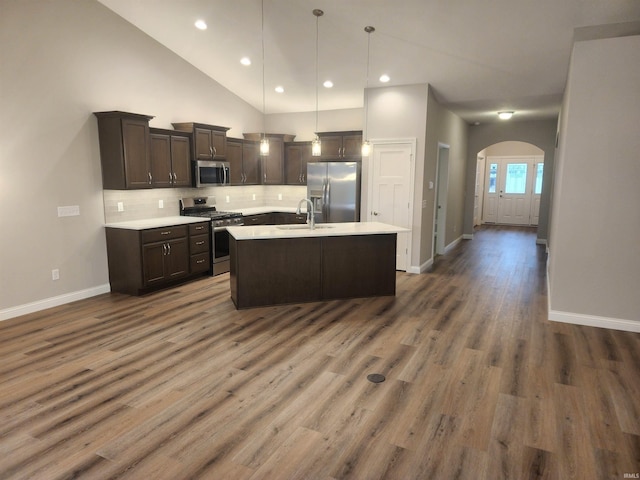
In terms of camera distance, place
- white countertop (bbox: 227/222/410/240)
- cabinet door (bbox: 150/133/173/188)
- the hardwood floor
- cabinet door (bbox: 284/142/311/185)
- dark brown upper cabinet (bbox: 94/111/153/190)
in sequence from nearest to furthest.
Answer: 1. the hardwood floor
2. white countertop (bbox: 227/222/410/240)
3. dark brown upper cabinet (bbox: 94/111/153/190)
4. cabinet door (bbox: 150/133/173/188)
5. cabinet door (bbox: 284/142/311/185)

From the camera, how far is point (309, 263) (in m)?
5.10

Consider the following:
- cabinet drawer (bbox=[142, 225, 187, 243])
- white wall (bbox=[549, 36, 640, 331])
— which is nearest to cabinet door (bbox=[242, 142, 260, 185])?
cabinet drawer (bbox=[142, 225, 187, 243])

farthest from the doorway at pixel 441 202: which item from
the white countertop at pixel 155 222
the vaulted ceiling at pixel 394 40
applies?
the white countertop at pixel 155 222

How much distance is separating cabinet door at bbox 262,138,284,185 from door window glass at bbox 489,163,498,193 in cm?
812

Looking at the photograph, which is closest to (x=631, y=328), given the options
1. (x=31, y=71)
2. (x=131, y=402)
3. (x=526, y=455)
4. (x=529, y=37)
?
(x=526, y=455)

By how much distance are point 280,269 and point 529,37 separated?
3990 millimetres

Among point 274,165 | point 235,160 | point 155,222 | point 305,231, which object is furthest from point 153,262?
point 274,165

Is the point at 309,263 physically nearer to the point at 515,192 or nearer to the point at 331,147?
the point at 331,147

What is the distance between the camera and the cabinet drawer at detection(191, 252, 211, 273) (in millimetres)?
6160

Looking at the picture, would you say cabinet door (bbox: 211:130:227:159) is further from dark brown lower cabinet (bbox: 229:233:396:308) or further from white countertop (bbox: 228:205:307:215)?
dark brown lower cabinet (bbox: 229:233:396:308)

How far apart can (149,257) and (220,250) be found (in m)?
1.41

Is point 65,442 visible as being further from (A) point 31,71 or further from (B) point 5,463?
(A) point 31,71

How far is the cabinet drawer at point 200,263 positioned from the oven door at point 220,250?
136mm

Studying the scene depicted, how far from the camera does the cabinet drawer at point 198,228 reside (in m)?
6.10
